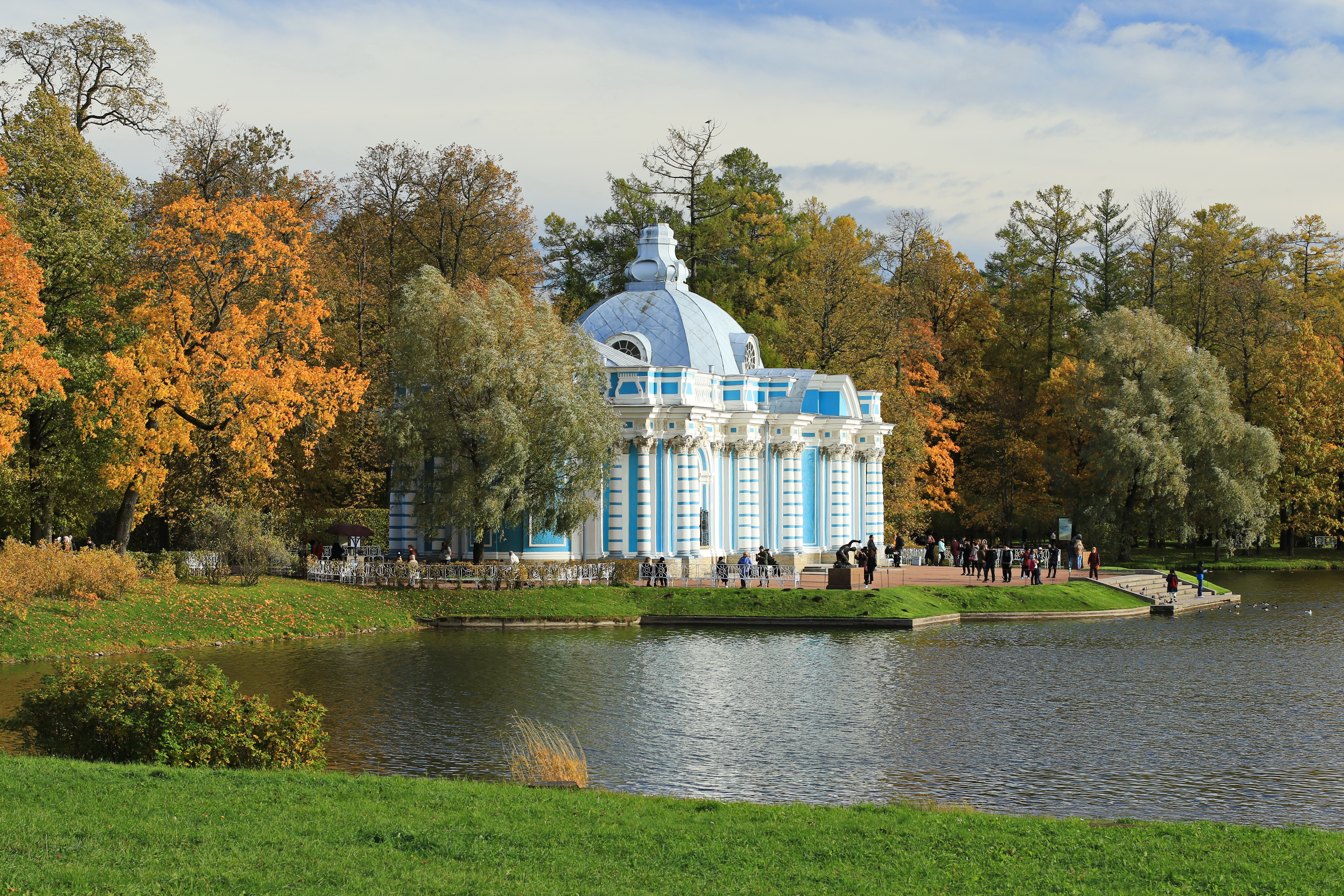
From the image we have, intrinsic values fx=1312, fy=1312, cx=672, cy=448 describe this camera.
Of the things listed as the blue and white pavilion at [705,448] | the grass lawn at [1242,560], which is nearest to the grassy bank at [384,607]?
the blue and white pavilion at [705,448]

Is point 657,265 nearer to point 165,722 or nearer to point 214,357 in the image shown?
point 214,357

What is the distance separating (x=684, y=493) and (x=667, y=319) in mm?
7331

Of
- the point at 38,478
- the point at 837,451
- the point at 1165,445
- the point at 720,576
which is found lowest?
the point at 720,576

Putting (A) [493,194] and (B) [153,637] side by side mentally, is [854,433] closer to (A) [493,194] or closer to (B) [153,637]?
(A) [493,194]

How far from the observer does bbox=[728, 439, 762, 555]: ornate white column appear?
4862cm

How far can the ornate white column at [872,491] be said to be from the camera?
2160 inches

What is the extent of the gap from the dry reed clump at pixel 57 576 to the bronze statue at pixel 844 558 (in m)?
20.2

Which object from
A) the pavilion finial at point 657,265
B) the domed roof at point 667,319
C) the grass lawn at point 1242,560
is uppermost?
the pavilion finial at point 657,265

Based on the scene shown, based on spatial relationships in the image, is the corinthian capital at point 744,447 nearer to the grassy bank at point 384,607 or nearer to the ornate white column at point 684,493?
the ornate white column at point 684,493

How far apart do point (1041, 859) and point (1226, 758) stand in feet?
27.2

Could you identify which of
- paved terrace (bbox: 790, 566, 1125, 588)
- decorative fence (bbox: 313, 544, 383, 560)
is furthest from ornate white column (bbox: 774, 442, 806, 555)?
decorative fence (bbox: 313, 544, 383, 560)

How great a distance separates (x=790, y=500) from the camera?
50656mm

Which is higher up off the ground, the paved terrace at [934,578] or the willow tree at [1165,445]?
the willow tree at [1165,445]

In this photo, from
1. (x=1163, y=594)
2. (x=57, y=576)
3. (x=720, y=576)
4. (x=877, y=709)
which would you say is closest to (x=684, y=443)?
(x=720, y=576)
